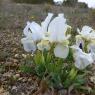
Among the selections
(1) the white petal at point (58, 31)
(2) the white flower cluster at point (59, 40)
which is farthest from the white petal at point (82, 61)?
(1) the white petal at point (58, 31)

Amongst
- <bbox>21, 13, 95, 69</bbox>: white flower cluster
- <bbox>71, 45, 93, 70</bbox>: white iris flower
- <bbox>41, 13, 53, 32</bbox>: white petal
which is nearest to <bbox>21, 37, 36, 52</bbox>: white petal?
<bbox>21, 13, 95, 69</bbox>: white flower cluster

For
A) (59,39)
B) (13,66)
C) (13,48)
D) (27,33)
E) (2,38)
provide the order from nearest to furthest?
(59,39) < (27,33) < (13,66) < (13,48) < (2,38)

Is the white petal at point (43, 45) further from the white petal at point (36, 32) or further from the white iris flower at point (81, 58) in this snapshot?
the white iris flower at point (81, 58)

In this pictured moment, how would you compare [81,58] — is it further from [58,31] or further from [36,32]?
[36,32]

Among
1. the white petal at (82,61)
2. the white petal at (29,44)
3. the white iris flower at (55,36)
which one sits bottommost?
the white petal at (82,61)

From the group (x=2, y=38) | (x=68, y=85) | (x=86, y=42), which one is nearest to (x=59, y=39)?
(x=86, y=42)

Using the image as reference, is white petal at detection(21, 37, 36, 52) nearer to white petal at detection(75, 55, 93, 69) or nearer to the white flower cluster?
the white flower cluster

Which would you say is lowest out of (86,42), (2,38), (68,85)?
(2,38)

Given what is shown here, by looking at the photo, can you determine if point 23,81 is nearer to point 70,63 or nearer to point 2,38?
point 70,63
